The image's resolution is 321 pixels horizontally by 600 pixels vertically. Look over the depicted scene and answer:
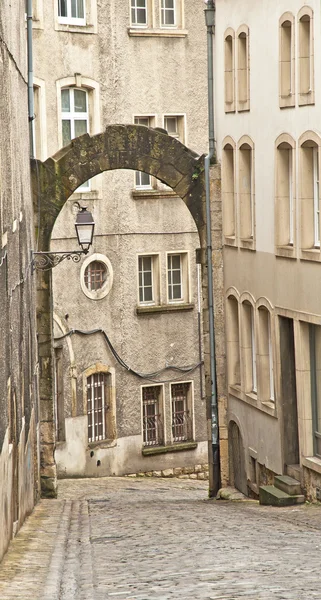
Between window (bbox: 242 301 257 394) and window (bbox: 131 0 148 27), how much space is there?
1010cm

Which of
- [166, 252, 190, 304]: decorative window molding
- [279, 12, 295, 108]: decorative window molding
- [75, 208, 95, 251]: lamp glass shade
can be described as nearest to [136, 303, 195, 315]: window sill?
[166, 252, 190, 304]: decorative window molding

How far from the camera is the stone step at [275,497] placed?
62.7 ft

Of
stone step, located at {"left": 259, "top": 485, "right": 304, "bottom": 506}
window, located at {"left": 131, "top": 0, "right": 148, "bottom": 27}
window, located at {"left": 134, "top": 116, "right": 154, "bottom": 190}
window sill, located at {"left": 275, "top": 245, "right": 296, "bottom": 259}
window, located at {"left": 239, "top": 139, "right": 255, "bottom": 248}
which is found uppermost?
window, located at {"left": 131, "top": 0, "right": 148, "bottom": 27}

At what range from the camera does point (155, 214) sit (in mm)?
30328

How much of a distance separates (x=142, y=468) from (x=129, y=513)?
1150cm

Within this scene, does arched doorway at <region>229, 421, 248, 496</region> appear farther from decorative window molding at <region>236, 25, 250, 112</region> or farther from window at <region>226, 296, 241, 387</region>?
decorative window molding at <region>236, 25, 250, 112</region>

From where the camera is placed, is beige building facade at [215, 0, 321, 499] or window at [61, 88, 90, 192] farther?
window at [61, 88, 90, 192]

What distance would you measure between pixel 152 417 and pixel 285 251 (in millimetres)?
11686

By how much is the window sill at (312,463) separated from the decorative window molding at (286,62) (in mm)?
5048

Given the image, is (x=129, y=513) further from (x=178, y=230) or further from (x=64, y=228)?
(x=178, y=230)

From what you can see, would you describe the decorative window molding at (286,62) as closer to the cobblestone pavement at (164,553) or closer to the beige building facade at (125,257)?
the cobblestone pavement at (164,553)

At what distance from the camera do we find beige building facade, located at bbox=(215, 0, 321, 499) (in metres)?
18.8

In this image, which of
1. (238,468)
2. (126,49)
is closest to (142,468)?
(238,468)

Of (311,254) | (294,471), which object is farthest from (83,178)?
(294,471)
